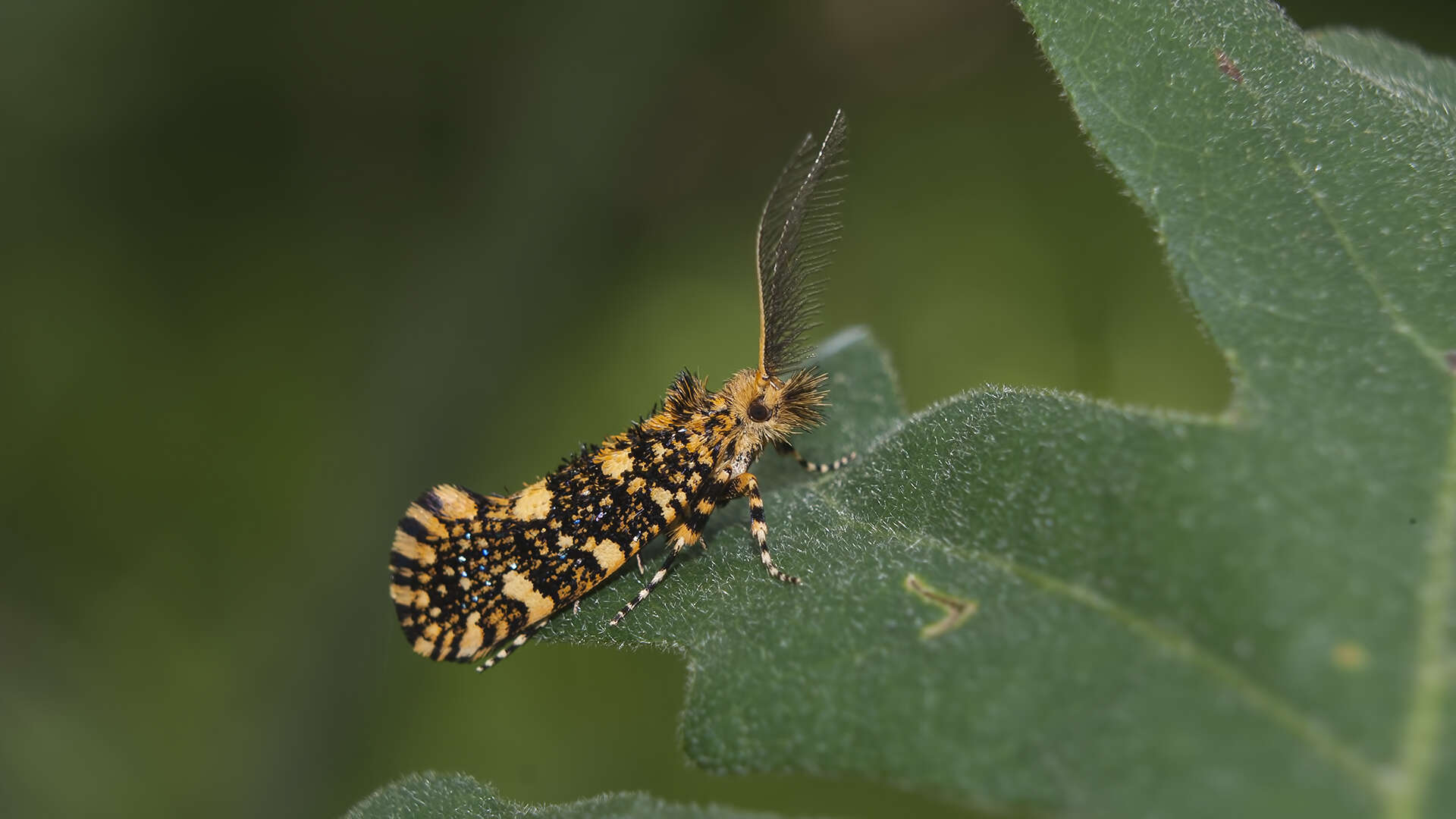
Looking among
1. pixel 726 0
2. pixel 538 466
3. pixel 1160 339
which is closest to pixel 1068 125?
pixel 1160 339

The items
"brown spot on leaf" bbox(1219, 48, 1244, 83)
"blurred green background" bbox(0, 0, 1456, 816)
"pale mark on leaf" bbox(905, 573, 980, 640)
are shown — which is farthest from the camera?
"blurred green background" bbox(0, 0, 1456, 816)

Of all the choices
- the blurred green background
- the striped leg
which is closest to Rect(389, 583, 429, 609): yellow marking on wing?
A: the striped leg

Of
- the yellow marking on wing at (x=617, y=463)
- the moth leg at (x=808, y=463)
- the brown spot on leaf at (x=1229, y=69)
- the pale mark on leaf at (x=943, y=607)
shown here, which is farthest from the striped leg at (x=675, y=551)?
the brown spot on leaf at (x=1229, y=69)

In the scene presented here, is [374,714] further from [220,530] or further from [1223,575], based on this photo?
[1223,575]

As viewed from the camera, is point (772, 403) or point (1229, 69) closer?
point (1229, 69)

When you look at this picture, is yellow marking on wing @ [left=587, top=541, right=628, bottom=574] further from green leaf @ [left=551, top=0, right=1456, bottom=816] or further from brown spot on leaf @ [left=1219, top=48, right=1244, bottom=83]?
brown spot on leaf @ [left=1219, top=48, right=1244, bottom=83]

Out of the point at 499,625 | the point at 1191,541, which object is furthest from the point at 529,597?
the point at 1191,541

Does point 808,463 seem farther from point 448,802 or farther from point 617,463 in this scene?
point 448,802
